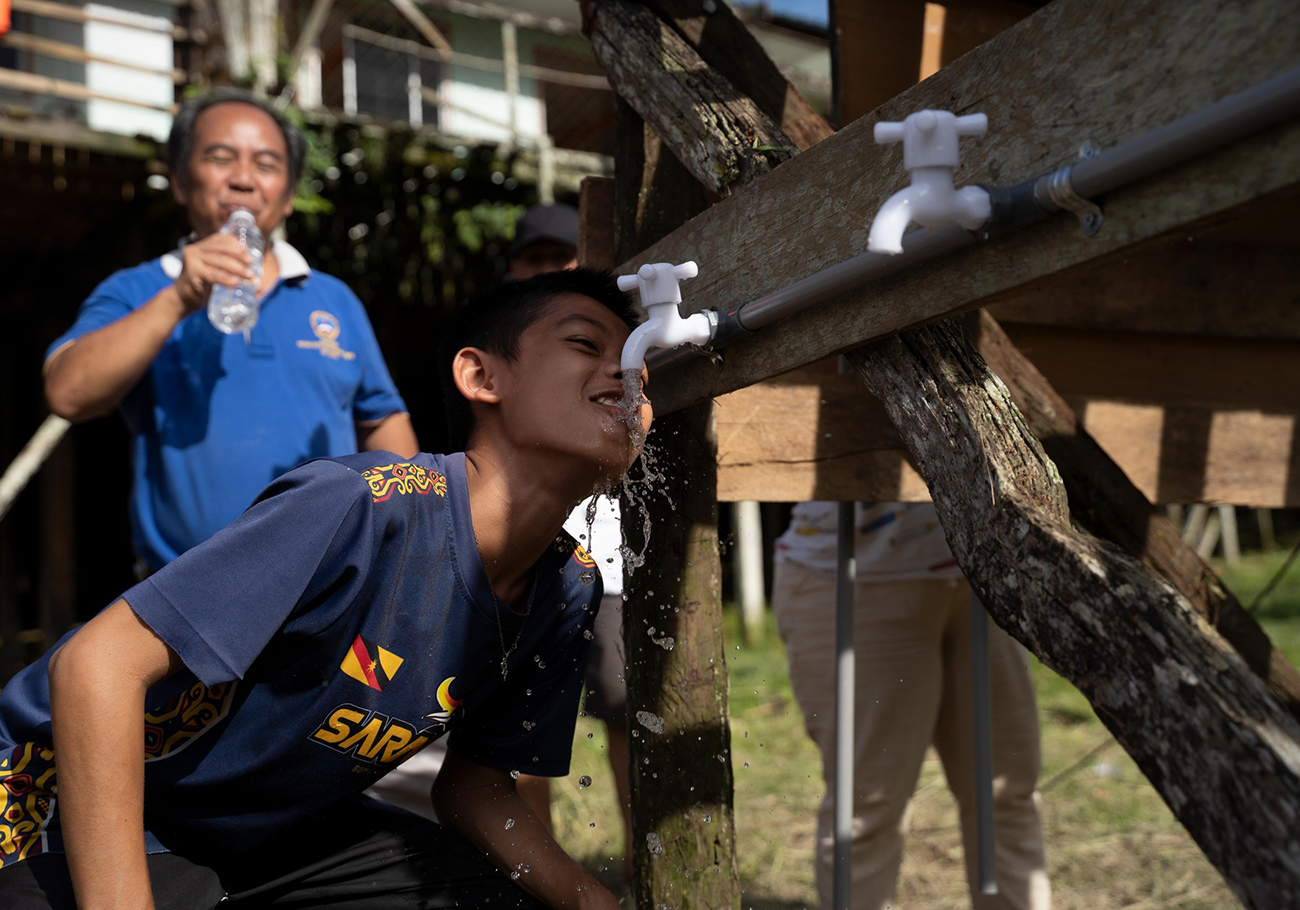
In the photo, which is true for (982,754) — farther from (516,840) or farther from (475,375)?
(475,375)

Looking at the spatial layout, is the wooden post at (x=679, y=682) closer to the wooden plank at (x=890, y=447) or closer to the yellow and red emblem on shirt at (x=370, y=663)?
the wooden plank at (x=890, y=447)

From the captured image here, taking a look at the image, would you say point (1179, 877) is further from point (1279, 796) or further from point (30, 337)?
point (30, 337)

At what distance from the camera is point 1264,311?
3.14 m

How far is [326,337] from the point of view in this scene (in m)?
2.85

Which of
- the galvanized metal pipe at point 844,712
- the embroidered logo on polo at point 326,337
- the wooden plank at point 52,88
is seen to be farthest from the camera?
the wooden plank at point 52,88

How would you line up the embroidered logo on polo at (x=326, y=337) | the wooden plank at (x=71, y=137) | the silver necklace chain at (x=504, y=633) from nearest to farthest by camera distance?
1. the silver necklace chain at (x=504, y=633)
2. the embroidered logo on polo at (x=326, y=337)
3. the wooden plank at (x=71, y=137)

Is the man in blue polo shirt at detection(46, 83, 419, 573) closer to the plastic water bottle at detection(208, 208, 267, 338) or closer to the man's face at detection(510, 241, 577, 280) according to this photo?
the plastic water bottle at detection(208, 208, 267, 338)

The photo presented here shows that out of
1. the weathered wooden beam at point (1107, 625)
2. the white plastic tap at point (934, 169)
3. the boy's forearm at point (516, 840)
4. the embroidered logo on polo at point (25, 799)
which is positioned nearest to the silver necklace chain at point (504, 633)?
the boy's forearm at point (516, 840)

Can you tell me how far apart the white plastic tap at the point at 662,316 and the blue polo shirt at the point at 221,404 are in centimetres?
122

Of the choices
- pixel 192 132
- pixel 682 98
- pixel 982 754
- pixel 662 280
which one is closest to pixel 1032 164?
pixel 662 280

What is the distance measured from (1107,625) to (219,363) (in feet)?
7.16

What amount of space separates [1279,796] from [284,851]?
171cm

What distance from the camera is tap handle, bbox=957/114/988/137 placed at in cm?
125

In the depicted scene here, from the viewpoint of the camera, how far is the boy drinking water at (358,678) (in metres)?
1.61
